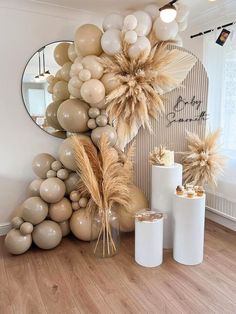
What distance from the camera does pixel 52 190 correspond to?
7.95 feet

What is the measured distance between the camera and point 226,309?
1738mm

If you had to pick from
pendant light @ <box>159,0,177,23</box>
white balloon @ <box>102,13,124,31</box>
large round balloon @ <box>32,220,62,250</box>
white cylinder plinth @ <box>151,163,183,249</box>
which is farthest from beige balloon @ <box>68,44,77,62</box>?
→ large round balloon @ <box>32,220,62,250</box>

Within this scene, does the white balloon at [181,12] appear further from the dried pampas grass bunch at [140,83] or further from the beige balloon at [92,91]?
the beige balloon at [92,91]

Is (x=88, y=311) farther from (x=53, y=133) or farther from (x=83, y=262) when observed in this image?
(x=53, y=133)

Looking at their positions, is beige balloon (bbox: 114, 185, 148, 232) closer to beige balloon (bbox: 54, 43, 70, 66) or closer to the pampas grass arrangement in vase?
the pampas grass arrangement in vase

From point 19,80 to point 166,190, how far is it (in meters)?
1.82

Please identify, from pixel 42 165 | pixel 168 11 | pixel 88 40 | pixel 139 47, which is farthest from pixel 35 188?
pixel 168 11

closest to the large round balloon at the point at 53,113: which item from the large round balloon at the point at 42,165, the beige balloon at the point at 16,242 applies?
the large round balloon at the point at 42,165

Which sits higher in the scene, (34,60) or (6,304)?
(34,60)

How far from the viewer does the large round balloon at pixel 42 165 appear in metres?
2.59

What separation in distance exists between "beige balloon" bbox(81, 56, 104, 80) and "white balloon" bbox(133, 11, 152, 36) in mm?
446

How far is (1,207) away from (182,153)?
204cm

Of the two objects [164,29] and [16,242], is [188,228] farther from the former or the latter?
[164,29]

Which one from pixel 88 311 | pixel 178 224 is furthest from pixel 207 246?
pixel 88 311
